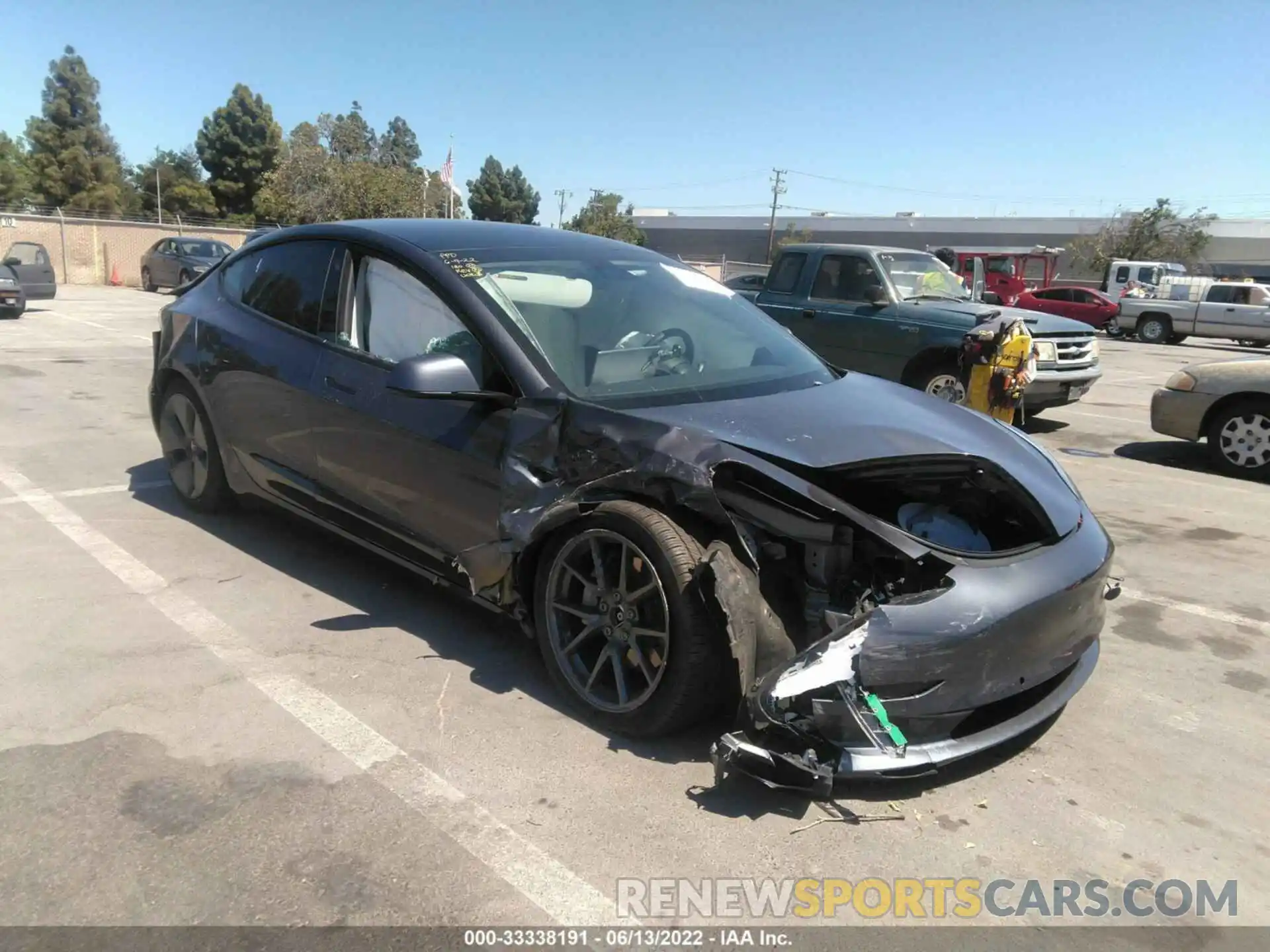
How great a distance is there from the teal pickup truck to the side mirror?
6.44 m

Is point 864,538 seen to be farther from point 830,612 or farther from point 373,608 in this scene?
point 373,608

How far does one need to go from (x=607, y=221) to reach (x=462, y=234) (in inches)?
2664

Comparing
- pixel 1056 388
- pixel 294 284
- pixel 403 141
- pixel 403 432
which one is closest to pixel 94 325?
pixel 294 284

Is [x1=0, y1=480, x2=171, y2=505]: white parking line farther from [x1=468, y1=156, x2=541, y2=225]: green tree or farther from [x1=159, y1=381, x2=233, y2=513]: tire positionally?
[x1=468, y1=156, x2=541, y2=225]: green tree

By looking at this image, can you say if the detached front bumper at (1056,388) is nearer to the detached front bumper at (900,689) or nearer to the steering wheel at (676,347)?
the steering wheel at (676,347)

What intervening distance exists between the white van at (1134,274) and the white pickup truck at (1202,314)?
257 inches

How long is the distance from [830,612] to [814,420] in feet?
2.73

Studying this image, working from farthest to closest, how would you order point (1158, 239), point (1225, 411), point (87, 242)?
point (1158, 239), point (87, 242), point (1225, 411)

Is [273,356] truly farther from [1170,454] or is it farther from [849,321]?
[1170,454]

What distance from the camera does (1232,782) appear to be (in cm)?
314

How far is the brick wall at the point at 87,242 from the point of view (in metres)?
32.1

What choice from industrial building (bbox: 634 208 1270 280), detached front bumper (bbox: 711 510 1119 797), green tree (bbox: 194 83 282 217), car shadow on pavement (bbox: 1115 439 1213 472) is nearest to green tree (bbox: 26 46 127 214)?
green tree (bbox: 194 83 282 217)

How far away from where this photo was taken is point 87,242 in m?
33.3

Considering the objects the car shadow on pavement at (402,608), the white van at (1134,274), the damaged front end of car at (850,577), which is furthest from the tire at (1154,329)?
the car shadow on pavement at (402,608)
